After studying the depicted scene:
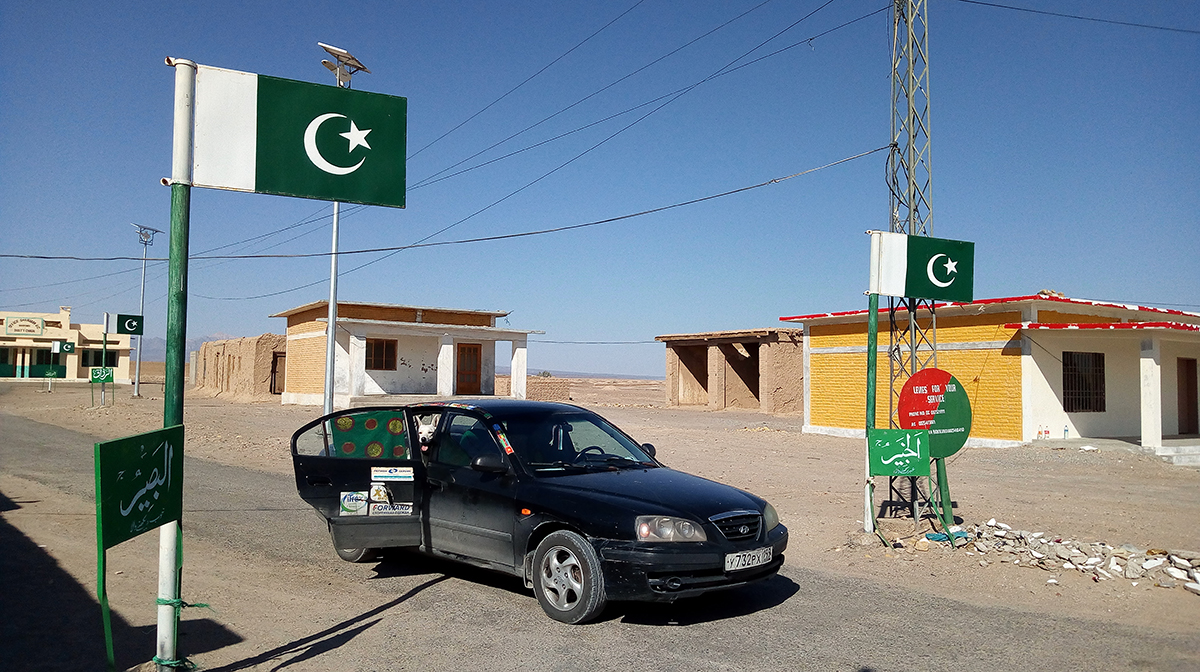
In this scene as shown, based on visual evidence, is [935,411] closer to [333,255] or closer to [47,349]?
[333,255]

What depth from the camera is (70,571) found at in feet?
21.9

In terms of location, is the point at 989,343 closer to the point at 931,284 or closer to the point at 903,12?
the point at 903,12

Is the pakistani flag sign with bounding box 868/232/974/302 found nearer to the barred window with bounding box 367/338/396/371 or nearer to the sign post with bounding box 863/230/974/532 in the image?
the sign post with bounding box 863/230/974/532

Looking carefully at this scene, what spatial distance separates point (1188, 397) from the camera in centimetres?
2312

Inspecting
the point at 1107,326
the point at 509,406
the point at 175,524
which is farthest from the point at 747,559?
the point at 1107,326

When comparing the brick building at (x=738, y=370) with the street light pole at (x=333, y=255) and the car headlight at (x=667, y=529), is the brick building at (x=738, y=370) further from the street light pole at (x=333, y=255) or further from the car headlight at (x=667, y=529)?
the car headlight at (x=667, y=529)

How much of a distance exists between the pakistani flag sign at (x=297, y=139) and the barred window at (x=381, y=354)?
97.8 feet

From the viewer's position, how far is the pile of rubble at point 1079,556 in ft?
22.4

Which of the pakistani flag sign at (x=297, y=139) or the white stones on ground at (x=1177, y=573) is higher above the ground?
the pakistani flag sign at (x=297, y=139)

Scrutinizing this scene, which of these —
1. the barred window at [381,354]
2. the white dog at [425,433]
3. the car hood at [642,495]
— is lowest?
the car hood at [642,495]

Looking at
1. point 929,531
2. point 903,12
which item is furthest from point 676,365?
point 929,531

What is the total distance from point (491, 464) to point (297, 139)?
2.64 meters

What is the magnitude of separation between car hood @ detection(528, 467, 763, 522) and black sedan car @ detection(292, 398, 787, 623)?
0.04ft

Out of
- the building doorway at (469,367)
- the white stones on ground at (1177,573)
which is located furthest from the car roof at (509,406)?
the building doorway at (469,367)
